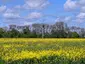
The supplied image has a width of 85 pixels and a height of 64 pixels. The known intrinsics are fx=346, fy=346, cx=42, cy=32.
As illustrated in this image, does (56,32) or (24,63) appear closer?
(24,63)

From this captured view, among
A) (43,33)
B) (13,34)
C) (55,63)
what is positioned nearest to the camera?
(55,63)

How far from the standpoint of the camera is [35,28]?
113m

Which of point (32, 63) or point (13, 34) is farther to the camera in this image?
point (13, 34)

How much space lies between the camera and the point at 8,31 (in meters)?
105

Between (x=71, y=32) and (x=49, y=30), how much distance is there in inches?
300

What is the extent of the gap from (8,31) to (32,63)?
9213cm

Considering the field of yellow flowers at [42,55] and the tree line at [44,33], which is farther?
the tree line at [44,33]

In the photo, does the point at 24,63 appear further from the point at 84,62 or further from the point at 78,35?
the point at 78,35

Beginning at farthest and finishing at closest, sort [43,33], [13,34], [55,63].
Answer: [43,33]
[13,34]
[55,63]

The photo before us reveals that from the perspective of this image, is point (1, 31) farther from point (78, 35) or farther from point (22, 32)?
point (78, 35)

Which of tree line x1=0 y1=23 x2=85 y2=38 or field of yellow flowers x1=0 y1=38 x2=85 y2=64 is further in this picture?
tree line x1=0 y1=23 x2=85 y2=38

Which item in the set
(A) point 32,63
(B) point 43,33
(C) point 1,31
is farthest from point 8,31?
(A) point 32,63

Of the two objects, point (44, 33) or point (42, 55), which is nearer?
point (42, 55)

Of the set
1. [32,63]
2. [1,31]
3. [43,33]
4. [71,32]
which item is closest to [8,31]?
[1,31]
